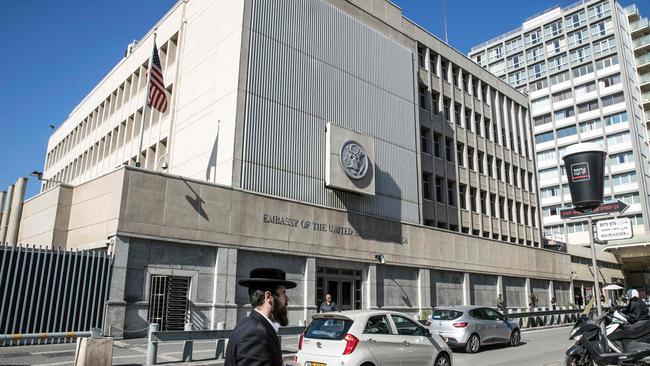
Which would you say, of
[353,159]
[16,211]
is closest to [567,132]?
[353,159]

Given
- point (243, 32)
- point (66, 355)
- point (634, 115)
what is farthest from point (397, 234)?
point (634, 115)

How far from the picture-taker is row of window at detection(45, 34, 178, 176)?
30678 mm

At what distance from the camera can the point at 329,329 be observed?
31.4 ft

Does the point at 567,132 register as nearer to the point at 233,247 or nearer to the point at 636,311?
the point at 233,247

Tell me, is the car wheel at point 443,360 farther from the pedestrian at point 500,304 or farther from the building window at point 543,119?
the building window at point 543,119

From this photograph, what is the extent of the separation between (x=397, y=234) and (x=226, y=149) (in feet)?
37.5

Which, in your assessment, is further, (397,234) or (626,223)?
(397,234)

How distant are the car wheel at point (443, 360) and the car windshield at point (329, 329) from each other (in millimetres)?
2508

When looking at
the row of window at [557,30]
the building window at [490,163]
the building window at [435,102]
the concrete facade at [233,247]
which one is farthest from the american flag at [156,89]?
Result: the row of window at [557,30]

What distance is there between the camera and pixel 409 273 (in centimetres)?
2844

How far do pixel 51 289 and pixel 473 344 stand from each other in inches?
547

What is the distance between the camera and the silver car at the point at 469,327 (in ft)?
52.5

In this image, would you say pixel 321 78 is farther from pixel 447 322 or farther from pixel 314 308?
pixel 447 322

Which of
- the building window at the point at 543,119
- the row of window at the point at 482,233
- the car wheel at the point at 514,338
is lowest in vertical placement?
the car wheel at the point at 514,338
